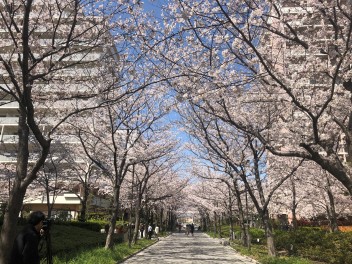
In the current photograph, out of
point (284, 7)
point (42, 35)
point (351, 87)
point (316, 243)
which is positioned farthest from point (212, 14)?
point (316, 243)

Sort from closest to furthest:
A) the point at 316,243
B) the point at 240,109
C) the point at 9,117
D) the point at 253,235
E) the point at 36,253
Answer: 1. the point at 36,253
2. the point at 240,109
3. the point at 316,243
4. the point at 253,235
5. the point at 9,117

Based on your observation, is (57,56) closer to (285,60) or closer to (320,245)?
(285,60)

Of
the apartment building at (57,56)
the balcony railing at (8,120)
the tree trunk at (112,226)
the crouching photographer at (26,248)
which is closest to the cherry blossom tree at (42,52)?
the apartment building at (57,56)

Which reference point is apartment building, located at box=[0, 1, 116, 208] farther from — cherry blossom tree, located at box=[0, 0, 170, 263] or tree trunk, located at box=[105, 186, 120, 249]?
tree trunk, located at box=[105, 186, 120, 249]

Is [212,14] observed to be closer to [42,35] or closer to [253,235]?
[42,35]

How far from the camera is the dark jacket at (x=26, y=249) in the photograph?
4121mm

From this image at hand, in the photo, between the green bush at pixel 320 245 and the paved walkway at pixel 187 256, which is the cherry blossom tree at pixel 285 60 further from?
the paved walkway at pixel 187 256

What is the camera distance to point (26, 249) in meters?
4.12

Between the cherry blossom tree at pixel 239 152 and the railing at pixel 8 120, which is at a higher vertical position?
the railing at pixel 8 120

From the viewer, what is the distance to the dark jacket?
13.5ft

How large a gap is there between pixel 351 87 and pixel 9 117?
38.4m

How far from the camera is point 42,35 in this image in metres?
8.40

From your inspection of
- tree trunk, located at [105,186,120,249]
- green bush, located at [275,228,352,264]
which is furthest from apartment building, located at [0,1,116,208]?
green bush, located at [275,228,352,264]

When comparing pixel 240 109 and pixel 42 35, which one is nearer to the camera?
pixel 42 35
